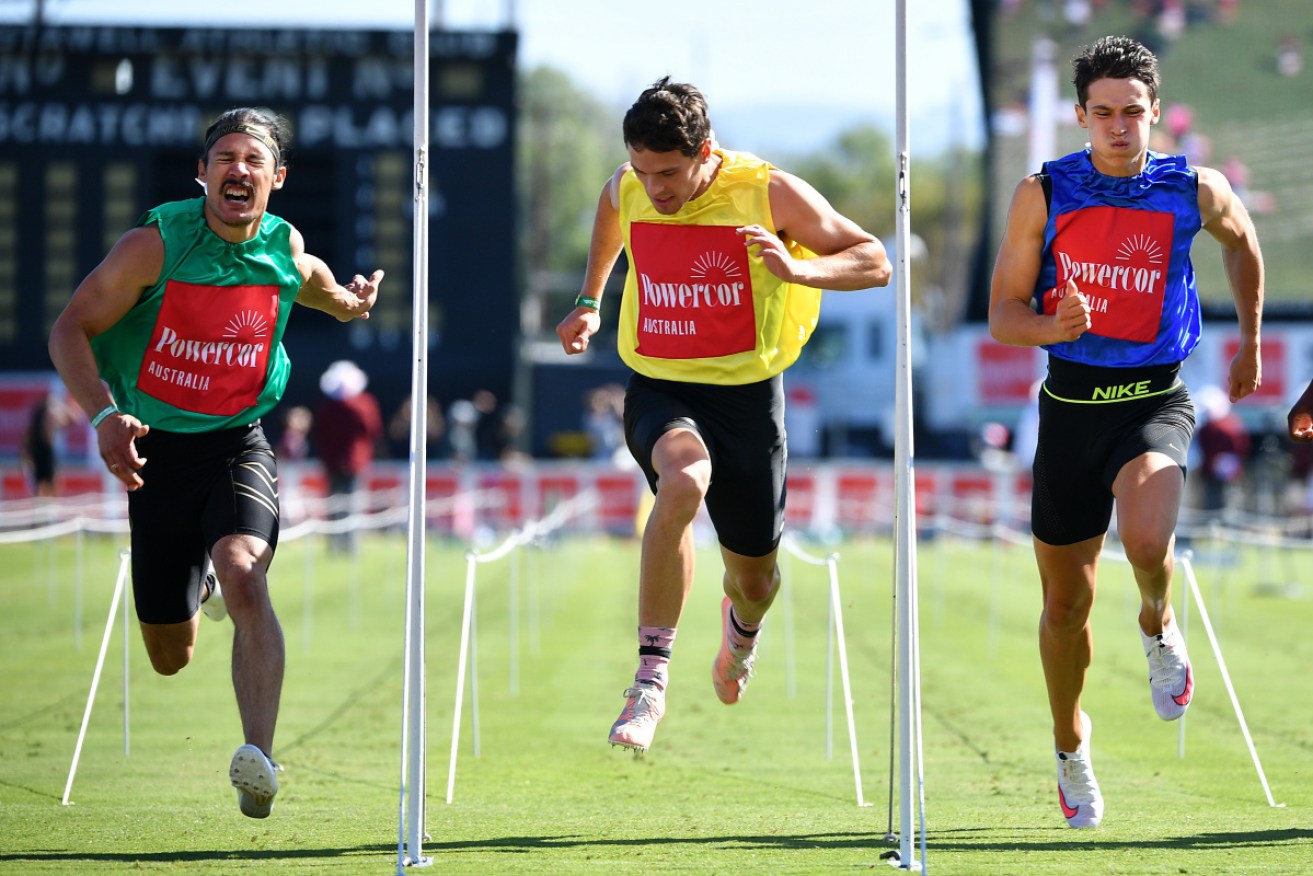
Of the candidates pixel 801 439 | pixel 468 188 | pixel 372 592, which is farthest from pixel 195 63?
pixel 801 439

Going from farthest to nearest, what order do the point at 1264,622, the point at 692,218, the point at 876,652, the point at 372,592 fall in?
1. the point at 372,592
2. the point at 1264,622
3. the point at 876,652
4. the point at 692,218

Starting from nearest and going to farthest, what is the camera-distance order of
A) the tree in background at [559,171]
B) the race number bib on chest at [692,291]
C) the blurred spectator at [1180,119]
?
the race number bib on chest at [692,291] < the blurred spectator at [1180,119] < the tree in background at [559,171]

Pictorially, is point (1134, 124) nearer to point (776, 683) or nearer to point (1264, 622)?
point (776, 683)

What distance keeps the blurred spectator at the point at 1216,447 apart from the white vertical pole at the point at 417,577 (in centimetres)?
1692

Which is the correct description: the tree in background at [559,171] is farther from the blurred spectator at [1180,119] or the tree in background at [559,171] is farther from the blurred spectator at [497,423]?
the blurred spectator at [1180,119]

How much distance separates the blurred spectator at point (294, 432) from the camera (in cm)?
2517

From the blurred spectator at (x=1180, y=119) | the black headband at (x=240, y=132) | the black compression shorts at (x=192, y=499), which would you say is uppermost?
the blurred spectator at (x=1180, y=119)

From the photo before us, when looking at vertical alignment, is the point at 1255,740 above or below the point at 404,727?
below

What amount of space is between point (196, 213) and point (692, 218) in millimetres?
1772

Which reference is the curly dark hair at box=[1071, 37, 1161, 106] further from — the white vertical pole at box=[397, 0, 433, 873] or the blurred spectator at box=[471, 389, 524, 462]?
the blurred spectator at box=[471, 389, 524, 462]

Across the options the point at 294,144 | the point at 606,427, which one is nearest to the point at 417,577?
the point at 294,144

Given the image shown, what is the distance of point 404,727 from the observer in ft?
17.9

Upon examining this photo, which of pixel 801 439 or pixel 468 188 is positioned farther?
pixel 801 439

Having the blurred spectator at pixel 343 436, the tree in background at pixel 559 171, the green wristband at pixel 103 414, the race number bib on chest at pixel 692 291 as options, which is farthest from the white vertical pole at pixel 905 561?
the tree in background at pixel 559 171
